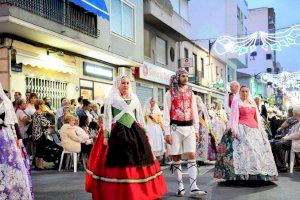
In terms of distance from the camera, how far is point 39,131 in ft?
39.3

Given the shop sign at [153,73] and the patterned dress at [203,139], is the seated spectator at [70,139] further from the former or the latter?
the shop sign at [153,73]

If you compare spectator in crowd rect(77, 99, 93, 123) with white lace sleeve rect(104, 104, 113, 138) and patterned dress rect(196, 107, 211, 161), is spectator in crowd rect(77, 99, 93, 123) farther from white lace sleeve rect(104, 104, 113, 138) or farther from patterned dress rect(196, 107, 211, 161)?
white lace sleeve rect(104, 104, 113, 138)

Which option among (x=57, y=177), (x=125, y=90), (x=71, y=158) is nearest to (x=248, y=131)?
(x=125, y=90)

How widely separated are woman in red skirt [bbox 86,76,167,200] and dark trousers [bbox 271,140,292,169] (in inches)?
209

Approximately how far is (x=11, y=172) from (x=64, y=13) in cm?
1138

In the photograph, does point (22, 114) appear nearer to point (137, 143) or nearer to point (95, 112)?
point (95, 112)

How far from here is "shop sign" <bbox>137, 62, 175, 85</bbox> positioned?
24.7 meters

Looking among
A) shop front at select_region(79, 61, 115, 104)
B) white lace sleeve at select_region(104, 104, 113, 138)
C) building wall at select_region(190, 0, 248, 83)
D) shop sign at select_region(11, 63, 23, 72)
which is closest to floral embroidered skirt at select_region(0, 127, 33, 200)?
white lace sleeve at select_region(104, 104, 113, 138)

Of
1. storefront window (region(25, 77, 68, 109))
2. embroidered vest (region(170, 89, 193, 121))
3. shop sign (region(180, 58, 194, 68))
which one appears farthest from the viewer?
shop sign (region(180, 58, 194, 68))

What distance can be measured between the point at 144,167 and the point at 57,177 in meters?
4.37

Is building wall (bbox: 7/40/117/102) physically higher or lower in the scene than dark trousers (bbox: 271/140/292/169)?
higher

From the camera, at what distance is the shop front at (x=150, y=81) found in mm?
24850

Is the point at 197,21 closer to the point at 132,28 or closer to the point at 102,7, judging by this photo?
the point at 132,28

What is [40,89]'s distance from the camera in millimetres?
16406
